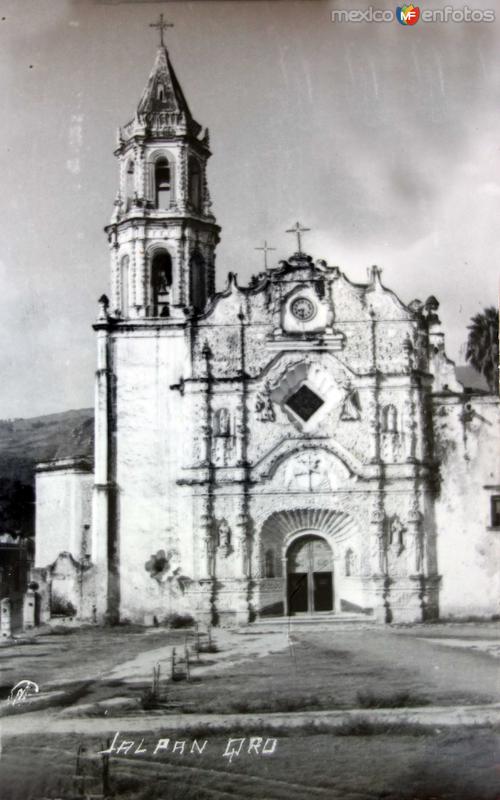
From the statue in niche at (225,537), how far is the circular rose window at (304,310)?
3.93 metres

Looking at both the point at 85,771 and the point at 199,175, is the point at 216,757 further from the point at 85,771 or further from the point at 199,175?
the point at 199,175

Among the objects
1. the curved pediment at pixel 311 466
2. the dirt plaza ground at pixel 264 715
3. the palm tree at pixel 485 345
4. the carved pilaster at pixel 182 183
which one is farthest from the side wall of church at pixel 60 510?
the palm tree at pixel 485 345

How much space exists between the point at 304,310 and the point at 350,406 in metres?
1.96

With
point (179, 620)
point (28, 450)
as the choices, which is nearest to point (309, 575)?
point (179, 620)

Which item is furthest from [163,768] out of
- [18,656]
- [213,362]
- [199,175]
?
[199,175]

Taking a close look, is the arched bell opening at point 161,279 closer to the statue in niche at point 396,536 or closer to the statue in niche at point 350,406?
the statue in niche at point 350,406

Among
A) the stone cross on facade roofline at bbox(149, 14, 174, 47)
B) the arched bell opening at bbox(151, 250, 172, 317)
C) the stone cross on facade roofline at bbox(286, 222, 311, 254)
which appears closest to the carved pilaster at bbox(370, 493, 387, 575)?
the stone cross on facade roofline at bbox(286, 222, 311, 254)

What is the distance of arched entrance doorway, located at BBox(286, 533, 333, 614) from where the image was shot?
17.3m

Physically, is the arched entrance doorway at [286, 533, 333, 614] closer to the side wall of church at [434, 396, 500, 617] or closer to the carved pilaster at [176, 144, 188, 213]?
the side wall of church at [434, 396, 500, 617]

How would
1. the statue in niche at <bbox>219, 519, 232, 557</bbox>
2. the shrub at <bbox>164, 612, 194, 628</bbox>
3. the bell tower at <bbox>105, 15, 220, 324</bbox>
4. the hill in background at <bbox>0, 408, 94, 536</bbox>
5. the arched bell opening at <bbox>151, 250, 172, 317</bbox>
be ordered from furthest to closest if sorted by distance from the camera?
the arched bell opening at <bbox>151, 250, 172, 317</bbox> < the bell tower at <bbox>105, 15, 220, 324</bbox> < the statue in niche at <bbox>219, 519, 232, 557</bbox> < the shrub at <bbox>164, 612, 194, 628</bbox> < the hill in background at <bbox>0, 408, 94, 536</bbox>

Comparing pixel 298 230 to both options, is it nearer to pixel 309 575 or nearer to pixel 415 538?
pixel 415 538

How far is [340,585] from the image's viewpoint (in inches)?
691

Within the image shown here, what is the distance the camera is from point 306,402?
18.0 metres

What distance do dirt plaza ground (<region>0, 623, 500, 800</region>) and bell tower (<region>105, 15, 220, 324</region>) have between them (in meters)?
6.55
